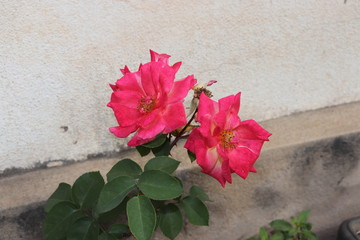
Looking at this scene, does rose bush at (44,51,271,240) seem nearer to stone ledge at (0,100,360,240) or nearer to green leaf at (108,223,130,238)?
green leaf at (108,223,130,238)

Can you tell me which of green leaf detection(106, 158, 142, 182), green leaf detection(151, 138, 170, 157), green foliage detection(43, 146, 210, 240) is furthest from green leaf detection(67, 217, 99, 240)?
green leaf detection(151, 138, 170, 157)

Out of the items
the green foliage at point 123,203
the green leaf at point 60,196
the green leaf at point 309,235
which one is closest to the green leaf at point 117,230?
the green foliage at point 123,203

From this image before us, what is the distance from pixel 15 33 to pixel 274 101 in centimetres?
88

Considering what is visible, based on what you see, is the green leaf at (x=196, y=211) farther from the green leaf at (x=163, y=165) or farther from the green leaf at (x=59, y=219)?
the green leaf at (x=59, y=219)

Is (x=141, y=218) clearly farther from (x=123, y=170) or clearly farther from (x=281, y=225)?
(x=281, y=225)

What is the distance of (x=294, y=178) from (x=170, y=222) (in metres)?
0.62

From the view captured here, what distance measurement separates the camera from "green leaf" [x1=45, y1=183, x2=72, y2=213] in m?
0.99

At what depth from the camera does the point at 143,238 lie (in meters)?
0.76

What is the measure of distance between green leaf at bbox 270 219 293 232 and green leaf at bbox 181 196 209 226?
0.49 metres

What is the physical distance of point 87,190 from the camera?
3.08ft

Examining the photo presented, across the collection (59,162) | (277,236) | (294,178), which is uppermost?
(59,162)

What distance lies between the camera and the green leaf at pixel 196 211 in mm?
976

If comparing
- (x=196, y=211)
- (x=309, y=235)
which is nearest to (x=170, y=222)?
(x=196, y=211)

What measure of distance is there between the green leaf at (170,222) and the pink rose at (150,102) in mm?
303
